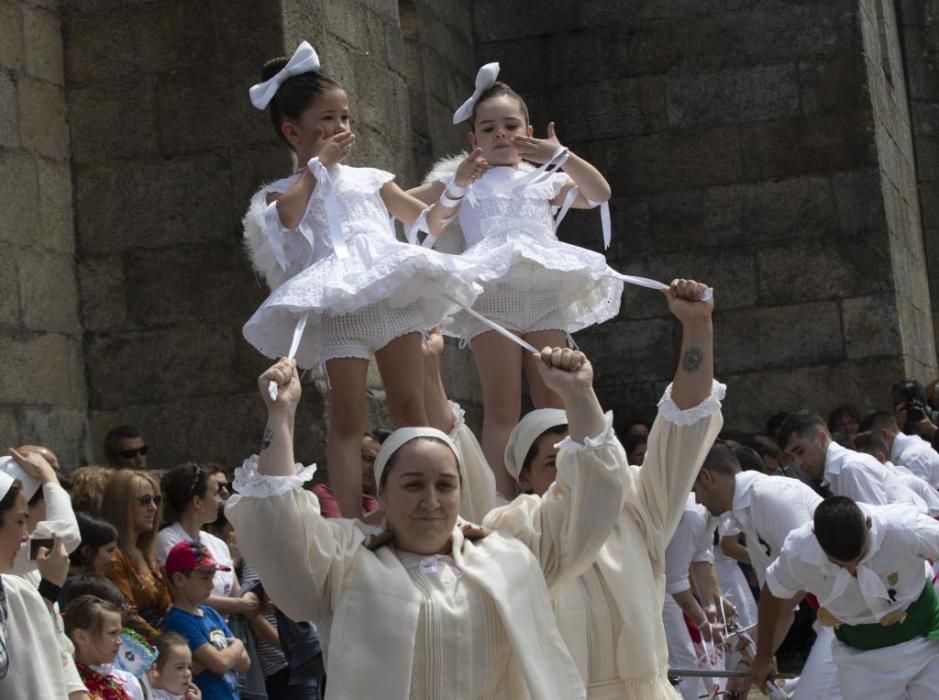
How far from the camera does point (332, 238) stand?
19.1ft

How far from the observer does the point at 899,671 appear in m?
7.73

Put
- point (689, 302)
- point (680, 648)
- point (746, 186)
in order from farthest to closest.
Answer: point (746, 186) < point (680, 648) < point (689, 302)

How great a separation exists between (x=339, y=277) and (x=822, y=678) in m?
3.78

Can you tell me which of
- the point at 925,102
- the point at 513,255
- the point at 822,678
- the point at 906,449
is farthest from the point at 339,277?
the point at 925,102

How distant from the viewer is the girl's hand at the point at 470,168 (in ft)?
19.8

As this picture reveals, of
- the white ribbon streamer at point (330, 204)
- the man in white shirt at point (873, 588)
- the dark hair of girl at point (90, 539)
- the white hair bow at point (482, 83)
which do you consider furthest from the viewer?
the man in white shirt at point (873, 588)

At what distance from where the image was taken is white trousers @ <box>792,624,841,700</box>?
8258 millimetres

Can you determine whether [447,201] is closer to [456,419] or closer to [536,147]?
[536,147]

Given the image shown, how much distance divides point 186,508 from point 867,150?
729 centimetres

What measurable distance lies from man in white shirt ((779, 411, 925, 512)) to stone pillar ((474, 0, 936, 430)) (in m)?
3.65

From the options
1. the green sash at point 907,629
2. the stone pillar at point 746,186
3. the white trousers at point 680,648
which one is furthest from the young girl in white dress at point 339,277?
the stone pillar at point 746,186

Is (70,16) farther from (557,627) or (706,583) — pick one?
(557,627)

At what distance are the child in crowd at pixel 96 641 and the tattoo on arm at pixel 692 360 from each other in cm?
225

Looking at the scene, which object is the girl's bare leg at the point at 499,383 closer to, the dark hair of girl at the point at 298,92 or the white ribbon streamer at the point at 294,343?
the white ribbon streamer at the point at 294,343
